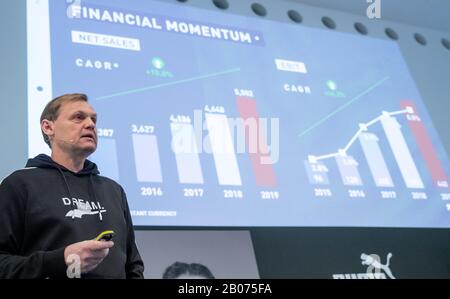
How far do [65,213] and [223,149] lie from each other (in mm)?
693

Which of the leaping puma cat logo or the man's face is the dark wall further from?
the man's face

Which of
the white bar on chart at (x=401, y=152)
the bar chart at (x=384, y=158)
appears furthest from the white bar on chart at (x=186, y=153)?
the white bar on chart at (x=401, y=152)

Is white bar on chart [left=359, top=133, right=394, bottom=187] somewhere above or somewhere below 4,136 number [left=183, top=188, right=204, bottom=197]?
above

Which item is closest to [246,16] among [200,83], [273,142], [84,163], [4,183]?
[200,83]

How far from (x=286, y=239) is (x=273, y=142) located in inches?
11.9

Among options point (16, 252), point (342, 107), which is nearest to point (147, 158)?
point (16, 252)

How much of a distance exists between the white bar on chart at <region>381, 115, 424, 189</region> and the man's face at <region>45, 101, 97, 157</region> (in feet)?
3.76

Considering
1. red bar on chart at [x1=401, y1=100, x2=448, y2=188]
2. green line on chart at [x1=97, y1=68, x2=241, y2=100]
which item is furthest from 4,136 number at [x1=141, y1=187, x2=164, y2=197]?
red bar on chart at [x1=401, y1=100, x2=448, y2=188]

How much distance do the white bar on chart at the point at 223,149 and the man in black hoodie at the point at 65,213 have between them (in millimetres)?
475

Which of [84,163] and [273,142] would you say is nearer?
[84,163]

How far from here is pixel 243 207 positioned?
4.70 ft

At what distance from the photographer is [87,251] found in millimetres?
754

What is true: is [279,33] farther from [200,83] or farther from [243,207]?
[243,207]

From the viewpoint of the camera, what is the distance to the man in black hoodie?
766 mm
